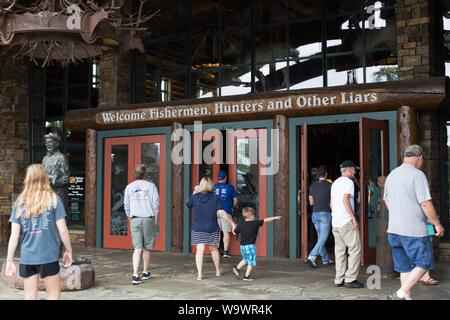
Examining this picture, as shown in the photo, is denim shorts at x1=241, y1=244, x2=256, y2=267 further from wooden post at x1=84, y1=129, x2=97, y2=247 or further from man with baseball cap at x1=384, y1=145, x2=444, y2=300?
wooden post at x1=84, y1=129, x2=97, y2=247

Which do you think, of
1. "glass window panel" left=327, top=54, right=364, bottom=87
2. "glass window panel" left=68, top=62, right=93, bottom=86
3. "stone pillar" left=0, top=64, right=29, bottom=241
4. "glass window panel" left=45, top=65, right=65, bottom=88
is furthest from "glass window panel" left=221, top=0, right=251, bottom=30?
"stone pillar" left=0, top=64, right=29, bottom=241

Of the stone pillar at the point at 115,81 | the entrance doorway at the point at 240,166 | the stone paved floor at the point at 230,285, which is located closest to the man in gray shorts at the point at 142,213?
the stone paved floor at the point at 230,285

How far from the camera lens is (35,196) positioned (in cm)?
503

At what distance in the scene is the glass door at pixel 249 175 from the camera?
10398mm

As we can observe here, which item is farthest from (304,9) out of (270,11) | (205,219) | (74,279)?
(74,279)

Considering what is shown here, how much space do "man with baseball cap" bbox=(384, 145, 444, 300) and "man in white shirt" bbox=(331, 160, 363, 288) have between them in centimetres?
114

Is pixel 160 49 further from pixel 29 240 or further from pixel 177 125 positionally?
pixel 29 240

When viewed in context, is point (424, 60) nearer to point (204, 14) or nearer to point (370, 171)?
point (370, 171)

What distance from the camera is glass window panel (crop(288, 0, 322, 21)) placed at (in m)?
10.8

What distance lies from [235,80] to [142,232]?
4748 mm

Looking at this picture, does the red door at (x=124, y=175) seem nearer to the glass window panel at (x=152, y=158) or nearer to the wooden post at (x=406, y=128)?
the glass window panel at (x=152, y=158)

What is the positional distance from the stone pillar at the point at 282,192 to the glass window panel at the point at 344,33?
174cm
